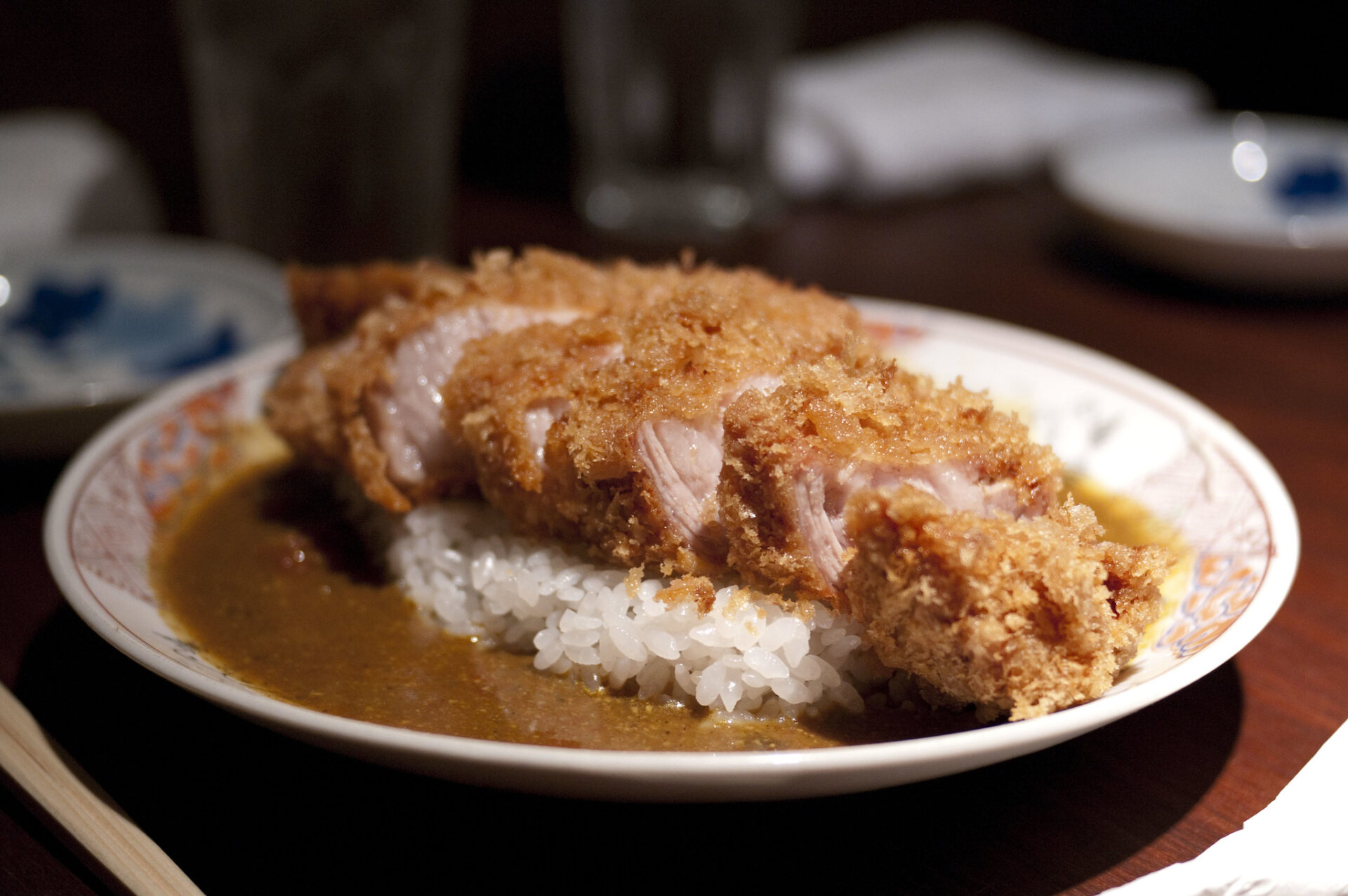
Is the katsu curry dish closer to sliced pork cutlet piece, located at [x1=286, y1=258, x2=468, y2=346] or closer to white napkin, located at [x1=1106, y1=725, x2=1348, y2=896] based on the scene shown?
sliced pork cutlet piece, located at [x1=286, y1=258, x2=468, y2=346]

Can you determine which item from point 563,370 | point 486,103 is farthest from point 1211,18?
point 563,370

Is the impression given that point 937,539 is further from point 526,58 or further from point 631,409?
point 526,58

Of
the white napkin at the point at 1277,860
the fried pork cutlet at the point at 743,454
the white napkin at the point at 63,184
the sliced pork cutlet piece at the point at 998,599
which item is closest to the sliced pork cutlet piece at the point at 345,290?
the fried pork cutlet at the point at 743,454

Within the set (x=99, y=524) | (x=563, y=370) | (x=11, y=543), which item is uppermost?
(x=563, y=370)

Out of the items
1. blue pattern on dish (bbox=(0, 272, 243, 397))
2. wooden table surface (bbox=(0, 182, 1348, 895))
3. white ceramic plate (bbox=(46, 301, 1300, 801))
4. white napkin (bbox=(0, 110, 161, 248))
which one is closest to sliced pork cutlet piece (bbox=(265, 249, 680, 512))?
white ceramic plate (bbox=(46, 301, 1300, 801))

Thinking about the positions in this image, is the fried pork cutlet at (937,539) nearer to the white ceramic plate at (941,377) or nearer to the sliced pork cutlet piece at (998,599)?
the sliced pork cutlet piece at (998,599)

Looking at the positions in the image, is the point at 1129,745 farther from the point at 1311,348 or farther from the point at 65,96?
the point at 65,96
